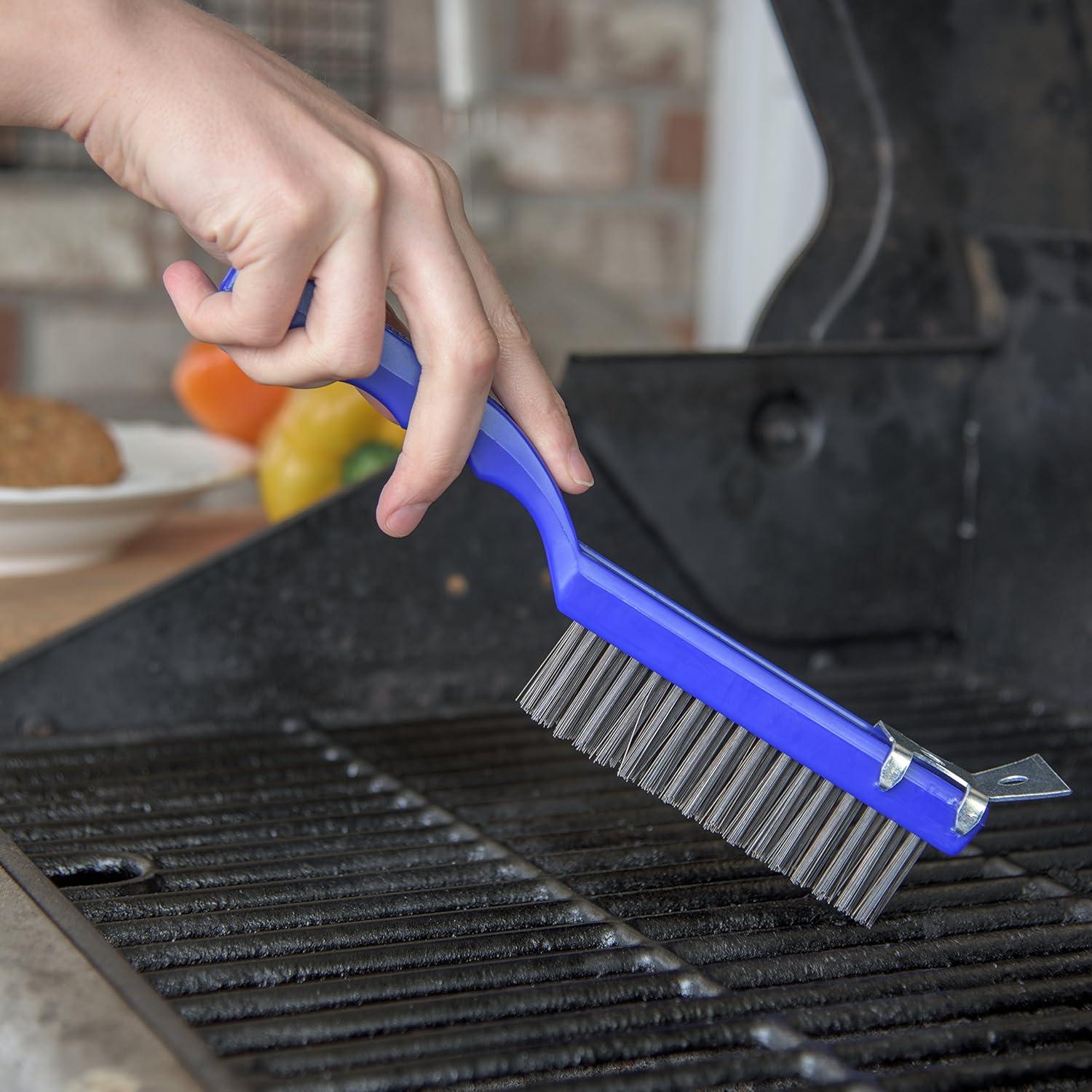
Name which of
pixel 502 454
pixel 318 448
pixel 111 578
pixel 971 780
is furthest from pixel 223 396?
pixel 971 780

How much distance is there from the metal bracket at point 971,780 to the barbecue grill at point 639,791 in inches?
2.2

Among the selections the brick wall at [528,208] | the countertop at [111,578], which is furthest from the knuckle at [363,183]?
the brick wall at [528,208]

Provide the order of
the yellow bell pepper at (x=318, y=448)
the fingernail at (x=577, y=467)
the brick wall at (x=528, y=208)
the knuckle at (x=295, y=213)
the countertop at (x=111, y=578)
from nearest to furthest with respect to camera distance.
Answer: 1. the knuckle at (x=295, y=213)
2. the fingernail at (x=577, y=467)
3. the countertop at (x=111, y=578)
4. the yellow bell pepper at (x=318, y=448)
5. the brick wall at (x=528, y=208)

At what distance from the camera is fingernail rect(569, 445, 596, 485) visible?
21.4 inches

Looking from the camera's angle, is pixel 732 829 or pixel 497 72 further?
pixel 497 72

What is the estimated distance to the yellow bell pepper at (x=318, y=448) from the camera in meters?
1.22

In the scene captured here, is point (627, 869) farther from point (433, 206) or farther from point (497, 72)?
point (497, 72)

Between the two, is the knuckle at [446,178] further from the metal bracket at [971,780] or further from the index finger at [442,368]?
the metal bracket at [971,780]

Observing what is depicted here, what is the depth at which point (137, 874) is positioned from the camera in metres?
0.59

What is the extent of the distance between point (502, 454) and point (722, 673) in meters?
0.11

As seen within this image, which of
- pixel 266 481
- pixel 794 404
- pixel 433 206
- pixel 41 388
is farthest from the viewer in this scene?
pixel 41 388

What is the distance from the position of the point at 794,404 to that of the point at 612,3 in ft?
3.68

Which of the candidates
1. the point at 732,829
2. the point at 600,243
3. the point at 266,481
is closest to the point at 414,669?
the point at 732,829

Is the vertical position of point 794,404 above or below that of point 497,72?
below
